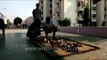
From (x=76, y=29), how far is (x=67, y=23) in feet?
93.5

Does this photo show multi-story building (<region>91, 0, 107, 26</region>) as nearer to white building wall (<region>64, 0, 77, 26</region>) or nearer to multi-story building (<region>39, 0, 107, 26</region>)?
multi-story building (<region>39, 0, 107, 26</region>)

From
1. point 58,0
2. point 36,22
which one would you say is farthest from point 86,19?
point 36,22

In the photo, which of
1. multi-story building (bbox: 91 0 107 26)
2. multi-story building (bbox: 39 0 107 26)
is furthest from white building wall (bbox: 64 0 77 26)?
multi-story building (bbox: 91 0 107 26)

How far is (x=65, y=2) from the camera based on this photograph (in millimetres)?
69938

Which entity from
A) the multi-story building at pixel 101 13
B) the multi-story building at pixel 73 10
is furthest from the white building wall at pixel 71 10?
the multi-story building at pixel 101 13

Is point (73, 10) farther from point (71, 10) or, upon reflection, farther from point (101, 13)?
point (101, 13)

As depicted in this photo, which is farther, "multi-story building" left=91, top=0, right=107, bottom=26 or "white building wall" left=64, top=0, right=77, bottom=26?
"white building wall" left=64, top=0, right=77, bottom=26

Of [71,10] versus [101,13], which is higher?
[71,10]

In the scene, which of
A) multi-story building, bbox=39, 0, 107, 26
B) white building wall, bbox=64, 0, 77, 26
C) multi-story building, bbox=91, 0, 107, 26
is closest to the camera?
multi-story building, bbox=91, 0, 107, 26

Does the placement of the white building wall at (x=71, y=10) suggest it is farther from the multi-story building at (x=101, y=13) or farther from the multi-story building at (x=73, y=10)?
the multi-story building at (x=101, y=13)

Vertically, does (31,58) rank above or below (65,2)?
below

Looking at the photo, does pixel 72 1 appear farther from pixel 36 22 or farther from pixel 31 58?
pixel 31 58

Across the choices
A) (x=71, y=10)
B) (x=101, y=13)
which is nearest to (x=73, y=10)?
(x=71, y=10)

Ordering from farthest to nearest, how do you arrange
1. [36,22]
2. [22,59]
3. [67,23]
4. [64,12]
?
[64,12] < [67,23] < [36,22] < [22,59]
